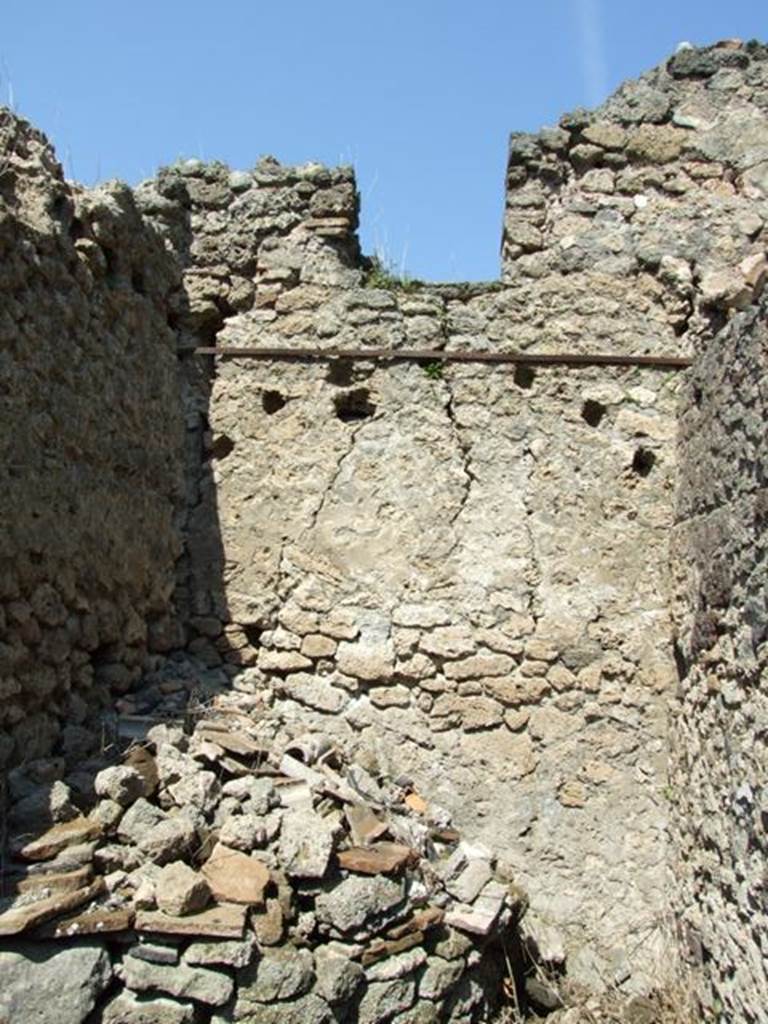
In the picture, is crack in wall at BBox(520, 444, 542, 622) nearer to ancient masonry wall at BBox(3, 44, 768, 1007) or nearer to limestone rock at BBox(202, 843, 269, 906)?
ancient masonry wall at BBox(3, 44, 768, 1007)

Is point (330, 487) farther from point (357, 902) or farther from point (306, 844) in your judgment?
point (357, 902)

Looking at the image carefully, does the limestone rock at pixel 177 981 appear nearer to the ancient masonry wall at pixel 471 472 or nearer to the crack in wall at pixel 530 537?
the ancient masonry wall at pixel 471 472

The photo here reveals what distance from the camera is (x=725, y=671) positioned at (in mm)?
3908

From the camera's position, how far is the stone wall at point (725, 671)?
3551 millimetres

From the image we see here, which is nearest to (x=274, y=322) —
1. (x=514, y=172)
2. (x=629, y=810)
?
(x=514, y=172)

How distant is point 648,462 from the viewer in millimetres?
4867

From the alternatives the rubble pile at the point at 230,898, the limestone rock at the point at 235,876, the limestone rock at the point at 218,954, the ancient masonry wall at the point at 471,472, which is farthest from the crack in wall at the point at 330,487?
the limestone rock at the point at 218,954

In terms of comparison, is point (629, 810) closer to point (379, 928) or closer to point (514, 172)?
point (379, 928)

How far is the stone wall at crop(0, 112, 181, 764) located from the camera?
3686 millimetres

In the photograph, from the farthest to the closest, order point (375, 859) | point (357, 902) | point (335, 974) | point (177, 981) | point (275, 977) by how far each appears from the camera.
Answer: point (375, 859)
point (357, 902)
point (335, 974)
point (275, 977)
point (177, 981)

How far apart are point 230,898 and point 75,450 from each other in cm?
180

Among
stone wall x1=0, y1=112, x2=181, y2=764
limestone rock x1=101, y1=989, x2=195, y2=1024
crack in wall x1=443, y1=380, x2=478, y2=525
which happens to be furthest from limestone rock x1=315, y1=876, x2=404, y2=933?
crack in wall x1=443, y1=380, x2=478, y2=525

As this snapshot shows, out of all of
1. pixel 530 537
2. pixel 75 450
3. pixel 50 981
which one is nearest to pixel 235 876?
pixel 50 981

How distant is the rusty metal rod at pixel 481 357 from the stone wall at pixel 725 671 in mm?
320
